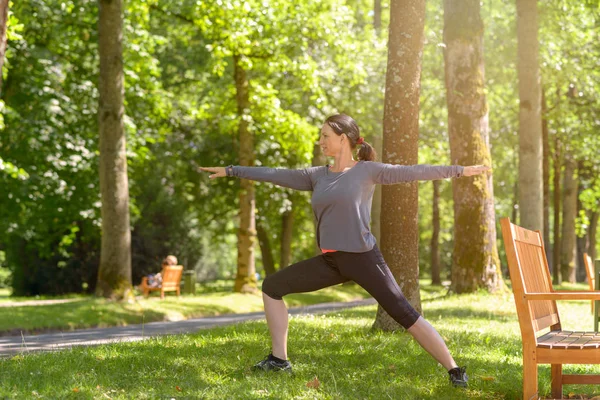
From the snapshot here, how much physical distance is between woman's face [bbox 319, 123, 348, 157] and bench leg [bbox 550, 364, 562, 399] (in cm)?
236

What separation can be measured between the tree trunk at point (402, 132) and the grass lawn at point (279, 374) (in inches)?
38.2

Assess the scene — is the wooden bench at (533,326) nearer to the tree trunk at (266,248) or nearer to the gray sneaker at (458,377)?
the gray sneaker at (458,377)

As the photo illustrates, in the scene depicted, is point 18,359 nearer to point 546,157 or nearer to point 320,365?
point 320,365

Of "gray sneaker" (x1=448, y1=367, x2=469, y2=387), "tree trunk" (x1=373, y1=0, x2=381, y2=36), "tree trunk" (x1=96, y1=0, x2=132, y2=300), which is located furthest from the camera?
"tree trunk" (x1=373, y1=0, x2=381, y2=36)

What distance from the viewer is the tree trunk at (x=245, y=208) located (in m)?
27.2

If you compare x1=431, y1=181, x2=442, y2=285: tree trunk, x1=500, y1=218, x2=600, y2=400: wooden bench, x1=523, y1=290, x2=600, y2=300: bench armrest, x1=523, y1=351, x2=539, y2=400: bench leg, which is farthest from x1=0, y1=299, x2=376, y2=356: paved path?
x1=431, y1=181, x2=442, y2=285: tree trunk

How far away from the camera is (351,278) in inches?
284

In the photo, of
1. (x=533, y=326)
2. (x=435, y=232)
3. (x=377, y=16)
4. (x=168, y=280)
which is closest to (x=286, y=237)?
(x=435, y=232)

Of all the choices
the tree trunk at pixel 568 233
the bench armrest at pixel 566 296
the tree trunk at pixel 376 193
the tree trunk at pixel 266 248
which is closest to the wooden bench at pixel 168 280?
the tree trunk at pixel 376 193

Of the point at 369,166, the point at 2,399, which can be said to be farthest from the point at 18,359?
the point at 369,166

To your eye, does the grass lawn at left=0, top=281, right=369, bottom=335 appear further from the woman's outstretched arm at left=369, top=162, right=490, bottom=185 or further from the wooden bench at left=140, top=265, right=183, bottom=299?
the woman's outstretched arm at left=369, top=162, right=490, bottom=185

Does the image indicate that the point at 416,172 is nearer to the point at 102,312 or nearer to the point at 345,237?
the point at 345,237

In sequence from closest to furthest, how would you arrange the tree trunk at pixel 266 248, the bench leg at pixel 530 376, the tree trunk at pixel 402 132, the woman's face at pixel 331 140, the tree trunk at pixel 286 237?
the bench leg at pixel 530 376
the woman's face at pixel 331 140
the tree trunk at pixel 402 132
the tree trunk at pixel 286 237
the tree trunk at pixel 266 248

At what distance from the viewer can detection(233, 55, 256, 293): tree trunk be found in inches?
1073
